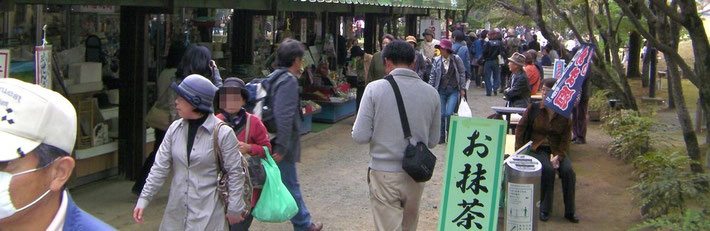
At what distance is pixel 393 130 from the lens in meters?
5.31

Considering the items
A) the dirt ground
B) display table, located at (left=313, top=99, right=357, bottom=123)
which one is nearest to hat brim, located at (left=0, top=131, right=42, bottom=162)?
the dirt ground

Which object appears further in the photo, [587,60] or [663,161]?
[663,161]

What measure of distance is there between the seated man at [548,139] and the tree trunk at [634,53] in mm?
18105

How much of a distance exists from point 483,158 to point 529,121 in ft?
6.76

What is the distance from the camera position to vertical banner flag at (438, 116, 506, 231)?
5730 millimetres

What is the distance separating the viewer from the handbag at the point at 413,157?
5.19 meters

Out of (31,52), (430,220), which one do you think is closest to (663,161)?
(430,220)

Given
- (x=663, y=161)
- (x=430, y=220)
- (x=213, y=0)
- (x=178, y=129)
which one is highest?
(x=213, y=0)

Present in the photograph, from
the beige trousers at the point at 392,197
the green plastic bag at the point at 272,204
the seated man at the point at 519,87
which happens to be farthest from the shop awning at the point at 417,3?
the beige trousers at the point at 392,197

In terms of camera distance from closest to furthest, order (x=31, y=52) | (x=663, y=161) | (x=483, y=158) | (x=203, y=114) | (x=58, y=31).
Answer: (x=203, y=114)
(x=483, y=158)
(x=663, y=161)
(x=31, y=52)
(x=58, y=31)

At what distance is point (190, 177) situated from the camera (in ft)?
15.8

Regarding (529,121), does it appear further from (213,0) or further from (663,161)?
(213,0)

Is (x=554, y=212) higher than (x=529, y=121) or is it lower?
lower

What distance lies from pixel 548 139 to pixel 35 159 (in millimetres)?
6079
